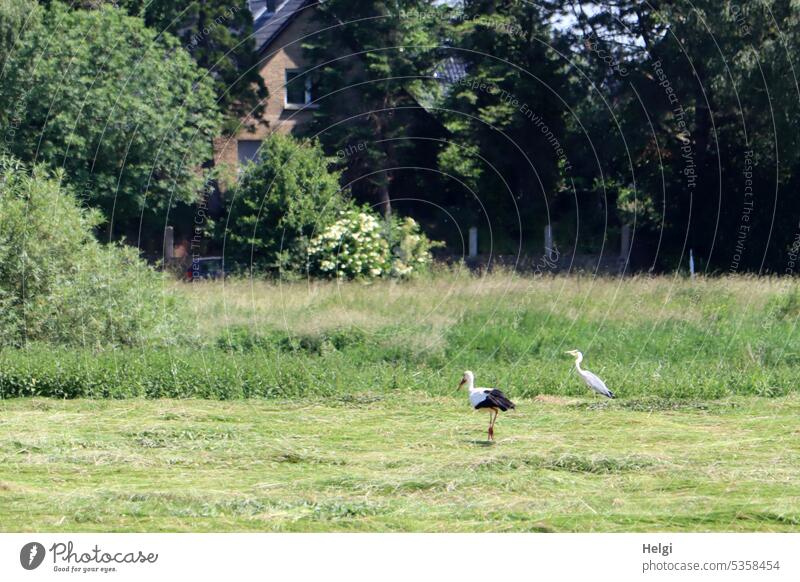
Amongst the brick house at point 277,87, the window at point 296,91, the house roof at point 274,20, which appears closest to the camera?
the window at point 296,91

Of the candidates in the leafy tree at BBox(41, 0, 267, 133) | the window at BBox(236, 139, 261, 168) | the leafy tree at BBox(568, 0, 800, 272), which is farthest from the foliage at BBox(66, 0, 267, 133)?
the leafy tree at BBox(568, 0, 800, 272)

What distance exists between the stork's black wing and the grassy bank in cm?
325

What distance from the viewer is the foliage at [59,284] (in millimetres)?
15609

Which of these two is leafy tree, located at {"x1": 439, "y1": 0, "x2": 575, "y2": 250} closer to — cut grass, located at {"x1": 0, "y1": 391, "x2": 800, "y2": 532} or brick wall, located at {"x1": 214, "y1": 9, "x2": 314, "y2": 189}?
brick wall, located at {"x1": 214, "y1": 9, "x2": 314, "y2": 189}

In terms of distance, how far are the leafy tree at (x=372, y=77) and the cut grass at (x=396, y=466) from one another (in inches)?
649

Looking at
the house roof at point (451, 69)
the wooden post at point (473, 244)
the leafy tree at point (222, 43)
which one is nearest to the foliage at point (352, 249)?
the wooden post at point (473, 244)

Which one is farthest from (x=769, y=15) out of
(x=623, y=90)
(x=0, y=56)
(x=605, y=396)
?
(x=0, y=56)

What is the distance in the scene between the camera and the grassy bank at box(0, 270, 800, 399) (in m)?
13.8

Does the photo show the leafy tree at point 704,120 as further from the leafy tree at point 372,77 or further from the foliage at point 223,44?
the foliage at point 223,44

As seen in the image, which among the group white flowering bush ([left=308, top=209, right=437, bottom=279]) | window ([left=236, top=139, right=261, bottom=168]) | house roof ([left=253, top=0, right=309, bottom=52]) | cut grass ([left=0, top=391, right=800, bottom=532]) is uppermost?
house roof ([left=253, top=0, right=309, bottom=52])

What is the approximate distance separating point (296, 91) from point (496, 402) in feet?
94.4

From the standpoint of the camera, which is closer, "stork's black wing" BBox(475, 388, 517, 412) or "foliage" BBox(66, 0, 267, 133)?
"stork's black wing" BBox(475, 388, 517, 412)

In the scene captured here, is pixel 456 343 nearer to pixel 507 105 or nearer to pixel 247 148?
pixel 507 105

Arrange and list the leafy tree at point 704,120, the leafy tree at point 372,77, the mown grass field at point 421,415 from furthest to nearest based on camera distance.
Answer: the leafy tree at point 372,77, the leafy tree at point 704,120, the mown grass field at point 421,415
